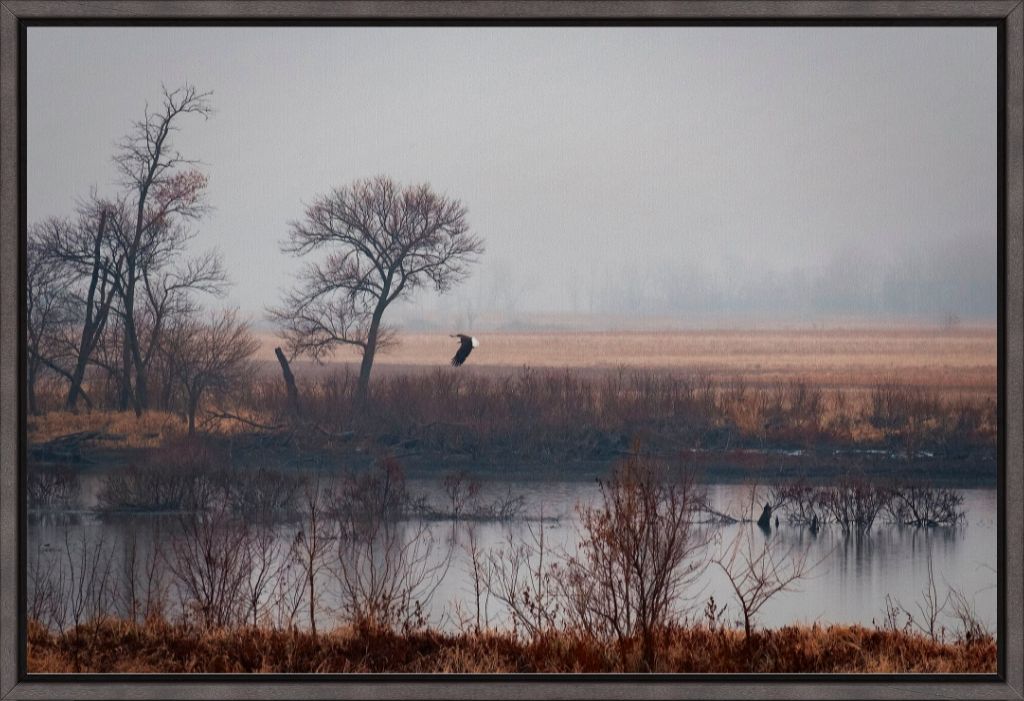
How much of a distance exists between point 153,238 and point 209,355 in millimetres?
664

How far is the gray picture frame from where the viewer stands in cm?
422

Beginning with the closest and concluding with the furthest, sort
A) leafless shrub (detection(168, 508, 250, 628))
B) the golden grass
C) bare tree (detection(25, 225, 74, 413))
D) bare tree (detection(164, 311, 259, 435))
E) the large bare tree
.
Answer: leafless shrub (detection(168, 508, 250, 628)) < bare tree (detection(25, 225, 74, 413)) < the large bare tree < the golden grass < bare tree (detection(164, 311, 259, 435))

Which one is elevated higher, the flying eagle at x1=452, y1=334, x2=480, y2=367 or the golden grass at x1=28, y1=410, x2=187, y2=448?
the flying eagle at x1=452, y1=334, x2=480, y2=367

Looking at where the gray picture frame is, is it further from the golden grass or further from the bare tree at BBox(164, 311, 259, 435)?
the bare tree at BBox(164, 311, 259, 435)

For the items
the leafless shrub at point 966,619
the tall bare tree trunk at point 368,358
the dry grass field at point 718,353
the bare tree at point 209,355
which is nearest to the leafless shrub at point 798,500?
the dry grass field at point 718,353

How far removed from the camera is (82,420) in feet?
17.6

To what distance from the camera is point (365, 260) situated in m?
5.70

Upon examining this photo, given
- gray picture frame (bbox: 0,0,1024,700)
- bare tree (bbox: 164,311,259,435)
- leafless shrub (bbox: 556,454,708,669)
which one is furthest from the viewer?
bare tree (bbox: 164,311,259,435)

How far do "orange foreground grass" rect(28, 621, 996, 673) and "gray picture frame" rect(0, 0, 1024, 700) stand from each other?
322 millimetres

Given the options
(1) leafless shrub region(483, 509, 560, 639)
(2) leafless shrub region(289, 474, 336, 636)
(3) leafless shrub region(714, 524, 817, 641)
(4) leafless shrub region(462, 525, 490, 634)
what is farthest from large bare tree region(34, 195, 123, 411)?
(3) leafless shrub region(714, 524, 817, 641)

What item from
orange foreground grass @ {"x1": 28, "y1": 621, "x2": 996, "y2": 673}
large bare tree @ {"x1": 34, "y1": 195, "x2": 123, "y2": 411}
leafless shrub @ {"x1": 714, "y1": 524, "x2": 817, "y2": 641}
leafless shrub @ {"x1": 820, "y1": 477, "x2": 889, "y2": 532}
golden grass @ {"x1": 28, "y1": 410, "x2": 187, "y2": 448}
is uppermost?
large bare tree @ {"x1": 34, "y1": 195, "x2": 123, "y2": 411}

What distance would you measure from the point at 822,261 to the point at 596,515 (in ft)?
5.58

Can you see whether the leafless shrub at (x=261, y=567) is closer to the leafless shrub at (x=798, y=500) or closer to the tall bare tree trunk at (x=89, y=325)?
the tall bare tree trunk at (x=89, y=325)

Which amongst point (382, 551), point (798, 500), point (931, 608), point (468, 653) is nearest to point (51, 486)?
point (382, 551)
